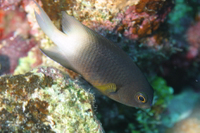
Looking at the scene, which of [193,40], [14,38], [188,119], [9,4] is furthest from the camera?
[193,40]

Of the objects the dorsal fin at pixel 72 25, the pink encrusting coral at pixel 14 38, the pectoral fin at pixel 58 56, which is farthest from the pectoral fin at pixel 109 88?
the pink encrusting coral at pixel 14 38

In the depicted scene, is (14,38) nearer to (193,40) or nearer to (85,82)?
(85,82)

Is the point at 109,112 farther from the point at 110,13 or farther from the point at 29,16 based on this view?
the point at 29,16

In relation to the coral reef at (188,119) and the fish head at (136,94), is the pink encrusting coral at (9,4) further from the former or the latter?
the coral reef at (188,119)

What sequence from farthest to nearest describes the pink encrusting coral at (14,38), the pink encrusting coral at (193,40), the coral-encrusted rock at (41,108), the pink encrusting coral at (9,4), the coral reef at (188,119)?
the pink encrusting coral at (193,40) → the coral reef at (188,119) → the pink encrusting coral at (14,38) → the pink encrusting coral at (9,4) → the coral-encrusted rock at (41,108)

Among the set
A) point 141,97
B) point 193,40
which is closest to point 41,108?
point 141,97

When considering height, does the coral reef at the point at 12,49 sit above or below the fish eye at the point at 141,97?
below

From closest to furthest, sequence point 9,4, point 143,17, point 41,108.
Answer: point 41,108
point 143,17
point 9,4

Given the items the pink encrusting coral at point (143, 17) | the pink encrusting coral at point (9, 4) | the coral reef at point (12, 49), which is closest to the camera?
the pink encrusting coral at point (143, 17)
